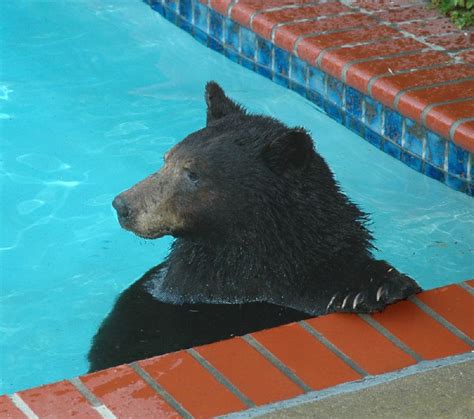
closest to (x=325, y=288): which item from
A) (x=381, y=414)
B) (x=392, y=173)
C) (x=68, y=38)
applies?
(x=381, y=414)

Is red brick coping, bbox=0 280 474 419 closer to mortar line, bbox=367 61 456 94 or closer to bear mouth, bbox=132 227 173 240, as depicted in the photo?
bear mouth, bbox=132 227 173 240

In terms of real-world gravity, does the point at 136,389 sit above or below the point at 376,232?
above

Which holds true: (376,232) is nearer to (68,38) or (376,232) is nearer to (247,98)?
(247,98)

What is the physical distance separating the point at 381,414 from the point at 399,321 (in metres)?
0.58

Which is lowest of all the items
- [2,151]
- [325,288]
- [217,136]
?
[2,151]

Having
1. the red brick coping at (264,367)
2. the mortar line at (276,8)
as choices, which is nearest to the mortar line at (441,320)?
the red brick coping at (264,367)

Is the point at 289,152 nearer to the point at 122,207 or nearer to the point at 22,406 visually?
the point at 122,207

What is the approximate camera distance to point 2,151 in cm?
706

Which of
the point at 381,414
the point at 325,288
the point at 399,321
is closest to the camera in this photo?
the point at 381,414

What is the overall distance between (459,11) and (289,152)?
3292 mm

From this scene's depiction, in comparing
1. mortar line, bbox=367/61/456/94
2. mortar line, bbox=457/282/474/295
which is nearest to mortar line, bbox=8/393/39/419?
mortar line, bbox=457/282/474/295

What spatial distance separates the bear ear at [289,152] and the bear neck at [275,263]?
17 cm

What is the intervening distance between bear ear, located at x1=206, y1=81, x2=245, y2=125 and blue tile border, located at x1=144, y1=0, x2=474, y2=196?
68.4 inches

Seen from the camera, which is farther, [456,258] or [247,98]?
[247,98]
